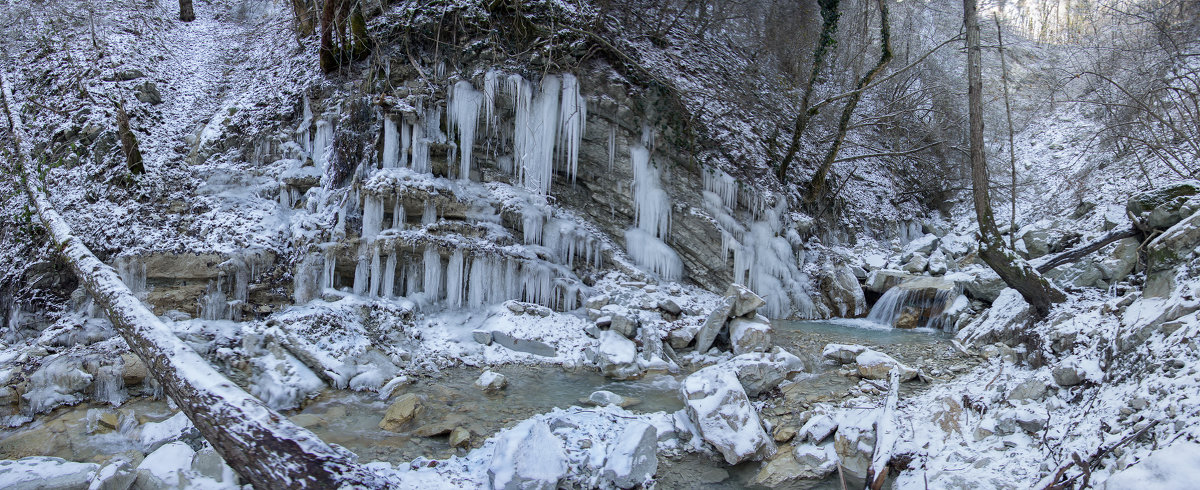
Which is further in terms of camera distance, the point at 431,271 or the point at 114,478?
the point at 431,271

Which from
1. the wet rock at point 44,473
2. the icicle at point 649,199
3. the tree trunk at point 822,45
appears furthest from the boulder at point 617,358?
the tree trunk at point 822,45

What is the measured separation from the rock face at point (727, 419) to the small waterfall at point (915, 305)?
531 cm

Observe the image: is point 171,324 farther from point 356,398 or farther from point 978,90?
point 978,90

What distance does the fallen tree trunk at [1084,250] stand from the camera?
18.6 ft

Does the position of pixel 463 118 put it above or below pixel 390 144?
above

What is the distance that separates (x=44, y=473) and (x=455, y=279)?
468cm

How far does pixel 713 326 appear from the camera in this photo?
6.89m

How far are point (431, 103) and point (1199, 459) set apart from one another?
8.93 meters

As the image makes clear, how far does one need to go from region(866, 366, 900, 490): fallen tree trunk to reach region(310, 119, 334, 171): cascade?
8.67 meters

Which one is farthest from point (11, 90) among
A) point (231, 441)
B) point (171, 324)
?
point (231, 441)

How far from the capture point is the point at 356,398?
5.34 meters

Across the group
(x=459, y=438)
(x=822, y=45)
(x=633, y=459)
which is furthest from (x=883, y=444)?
(x=822, y=45)

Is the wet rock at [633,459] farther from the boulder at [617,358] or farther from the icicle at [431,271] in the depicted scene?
the icicle at [431,271]

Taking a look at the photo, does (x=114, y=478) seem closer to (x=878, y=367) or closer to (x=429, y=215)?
(x=429, y=215)
